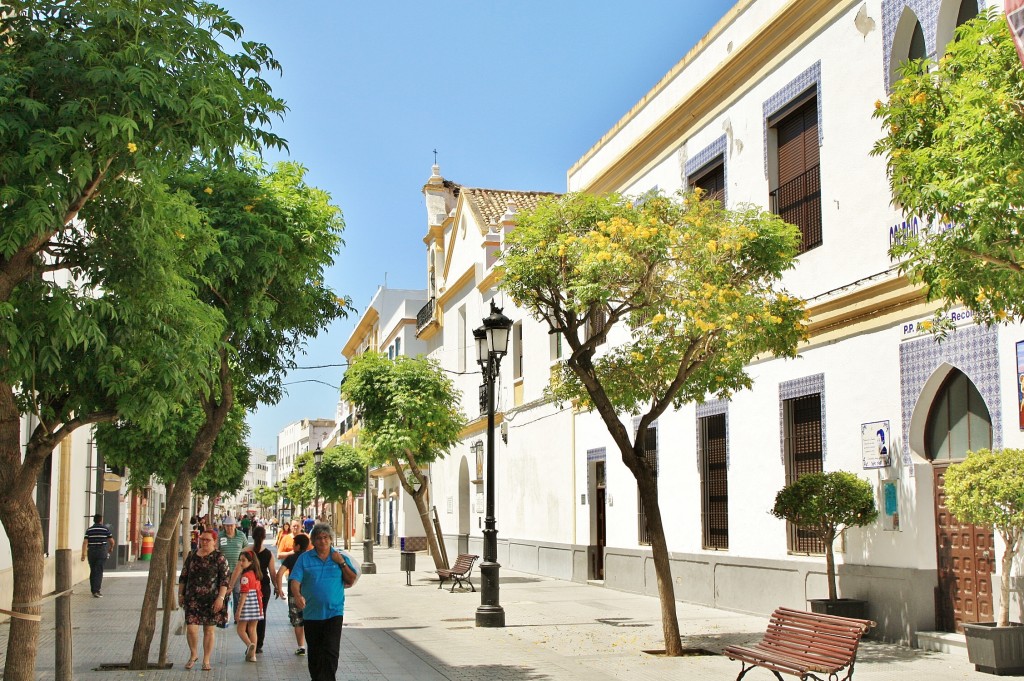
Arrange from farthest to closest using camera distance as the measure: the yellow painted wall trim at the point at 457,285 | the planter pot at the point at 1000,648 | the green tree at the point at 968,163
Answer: the yellow painted wall trim at the point at 457,285
the planter pot at the point at 1000,648
the green tree at the point at 968,163

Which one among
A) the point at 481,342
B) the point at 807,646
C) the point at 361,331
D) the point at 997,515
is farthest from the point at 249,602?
the point at 361,331

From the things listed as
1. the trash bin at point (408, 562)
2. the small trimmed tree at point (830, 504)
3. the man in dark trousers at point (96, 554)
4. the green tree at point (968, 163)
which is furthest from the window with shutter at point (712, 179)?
the man in dark trousers at point (96, 554)

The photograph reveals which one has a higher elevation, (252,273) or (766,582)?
(252,273)

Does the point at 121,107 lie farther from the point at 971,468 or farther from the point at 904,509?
the point at 904,509

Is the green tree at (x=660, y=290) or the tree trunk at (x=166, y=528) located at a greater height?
the green tree at (x=660, y=290)

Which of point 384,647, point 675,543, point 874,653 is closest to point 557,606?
point 675,543

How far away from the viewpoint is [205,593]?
11992 mm

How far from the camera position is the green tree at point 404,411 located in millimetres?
26188

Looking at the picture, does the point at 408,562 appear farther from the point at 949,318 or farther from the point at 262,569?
the point at 949,318

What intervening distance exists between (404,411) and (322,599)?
672 inches

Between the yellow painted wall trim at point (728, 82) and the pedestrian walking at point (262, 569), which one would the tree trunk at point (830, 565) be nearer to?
the pedestrian walking at point (262, 569)

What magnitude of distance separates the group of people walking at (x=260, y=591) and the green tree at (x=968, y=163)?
539 centimetres

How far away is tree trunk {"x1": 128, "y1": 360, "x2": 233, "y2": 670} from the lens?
38.1ft

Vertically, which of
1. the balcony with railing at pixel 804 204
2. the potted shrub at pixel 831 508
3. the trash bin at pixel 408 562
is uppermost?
the balcony with railing at pixel 804 204
